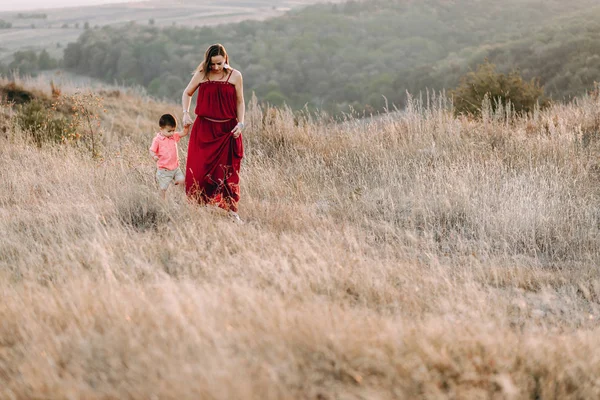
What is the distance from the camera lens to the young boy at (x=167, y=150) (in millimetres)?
5262

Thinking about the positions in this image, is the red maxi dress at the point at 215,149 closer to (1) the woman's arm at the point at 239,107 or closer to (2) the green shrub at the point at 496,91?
(1) the woman's arm at the point at 239,107

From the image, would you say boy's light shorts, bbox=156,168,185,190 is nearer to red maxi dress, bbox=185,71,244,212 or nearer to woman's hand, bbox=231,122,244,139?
red maxi dress, bbox=185,71,244,212

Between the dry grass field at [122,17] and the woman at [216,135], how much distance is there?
2054 inches

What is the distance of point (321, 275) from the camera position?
366 cm

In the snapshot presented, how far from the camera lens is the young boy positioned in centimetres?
526

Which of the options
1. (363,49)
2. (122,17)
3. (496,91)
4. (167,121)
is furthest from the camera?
(122,17)

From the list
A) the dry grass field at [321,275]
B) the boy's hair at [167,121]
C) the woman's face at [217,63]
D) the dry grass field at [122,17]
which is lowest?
the dry grass field at [321,275]

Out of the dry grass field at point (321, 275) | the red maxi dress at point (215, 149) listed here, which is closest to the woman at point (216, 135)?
the red maxi dress at point (215, 149)

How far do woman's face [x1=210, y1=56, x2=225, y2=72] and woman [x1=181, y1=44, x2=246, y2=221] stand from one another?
0.03 ft

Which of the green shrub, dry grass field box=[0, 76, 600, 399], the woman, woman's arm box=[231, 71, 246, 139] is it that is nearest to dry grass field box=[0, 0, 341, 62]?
the green shrub

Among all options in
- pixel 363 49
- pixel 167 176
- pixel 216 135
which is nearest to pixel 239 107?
pixel 216 135

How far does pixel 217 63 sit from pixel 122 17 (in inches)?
3349

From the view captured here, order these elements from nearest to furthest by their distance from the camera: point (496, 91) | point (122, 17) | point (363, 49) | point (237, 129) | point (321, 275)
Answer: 1. point (321, 275)
2. point (237, 129)
3. point (496, 91)
4. point (363, 49)
5. point (122, 17)

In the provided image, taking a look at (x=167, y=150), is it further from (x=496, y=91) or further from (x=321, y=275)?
(x=496, y=91)
